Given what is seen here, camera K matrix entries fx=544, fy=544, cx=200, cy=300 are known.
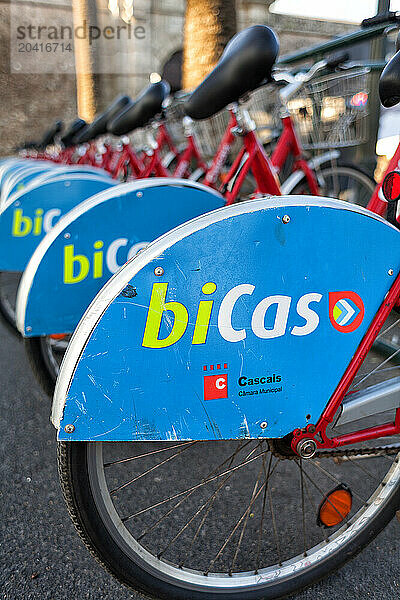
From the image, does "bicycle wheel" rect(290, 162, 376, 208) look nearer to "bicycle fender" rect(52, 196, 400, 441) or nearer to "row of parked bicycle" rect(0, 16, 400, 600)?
"row of parked bicycle" rect(0, 16, 400, 600)

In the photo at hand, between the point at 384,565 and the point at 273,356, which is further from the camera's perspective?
the point at 384,565

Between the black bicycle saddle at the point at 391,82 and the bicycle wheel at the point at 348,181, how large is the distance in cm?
187

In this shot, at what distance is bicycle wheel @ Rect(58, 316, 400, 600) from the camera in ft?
3.66

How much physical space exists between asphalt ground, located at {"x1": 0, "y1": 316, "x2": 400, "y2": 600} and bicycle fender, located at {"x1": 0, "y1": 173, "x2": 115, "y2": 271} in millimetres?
937

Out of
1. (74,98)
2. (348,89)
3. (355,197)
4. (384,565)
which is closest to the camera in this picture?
(384,565)

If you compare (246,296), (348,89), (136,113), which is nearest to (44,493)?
(246,296)

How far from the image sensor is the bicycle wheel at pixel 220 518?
1.11 metres

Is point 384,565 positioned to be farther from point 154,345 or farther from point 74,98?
point 74,98

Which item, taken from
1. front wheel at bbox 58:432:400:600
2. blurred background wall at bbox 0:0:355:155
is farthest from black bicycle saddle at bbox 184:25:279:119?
blurred background wall at bbox 0:0:355:155

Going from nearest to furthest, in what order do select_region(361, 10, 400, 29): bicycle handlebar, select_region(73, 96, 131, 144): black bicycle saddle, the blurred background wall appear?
select_region(361, 10, 400, 29): bicycle handlebar < select_region(73, 96, 131, 144): black bicycle saddle < the blurred background wall

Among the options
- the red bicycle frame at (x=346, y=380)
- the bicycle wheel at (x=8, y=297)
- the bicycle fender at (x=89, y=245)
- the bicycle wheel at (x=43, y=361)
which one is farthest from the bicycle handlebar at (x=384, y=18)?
the bicycle wheel at (x=8, y=297)

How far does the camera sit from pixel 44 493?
1773 mm

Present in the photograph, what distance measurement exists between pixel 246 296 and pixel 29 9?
16619 mm

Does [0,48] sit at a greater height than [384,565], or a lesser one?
lesser
